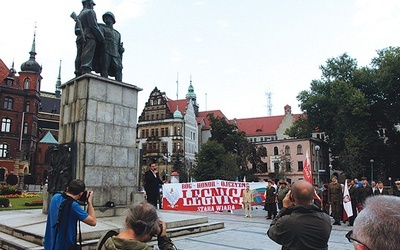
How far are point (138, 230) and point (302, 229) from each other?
1725 millimetres

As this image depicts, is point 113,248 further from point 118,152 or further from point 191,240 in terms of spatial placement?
point 118,152

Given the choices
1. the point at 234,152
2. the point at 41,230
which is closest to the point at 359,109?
the point at 234,152

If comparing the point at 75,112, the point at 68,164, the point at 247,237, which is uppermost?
the point at 75,112

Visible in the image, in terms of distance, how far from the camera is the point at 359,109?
44.0m

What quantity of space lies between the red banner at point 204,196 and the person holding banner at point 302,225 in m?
16.7

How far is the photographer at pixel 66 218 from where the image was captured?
401 cm

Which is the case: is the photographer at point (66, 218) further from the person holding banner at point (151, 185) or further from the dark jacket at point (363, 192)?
the dark jacket at point (363, 192)

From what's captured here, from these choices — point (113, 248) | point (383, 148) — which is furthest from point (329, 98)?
point (113, 248)

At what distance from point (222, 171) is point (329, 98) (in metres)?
19.5

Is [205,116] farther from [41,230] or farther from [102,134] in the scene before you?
[41,230]

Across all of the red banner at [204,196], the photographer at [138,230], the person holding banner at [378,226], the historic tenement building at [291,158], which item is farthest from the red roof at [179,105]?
the person holding banner at [378,226]

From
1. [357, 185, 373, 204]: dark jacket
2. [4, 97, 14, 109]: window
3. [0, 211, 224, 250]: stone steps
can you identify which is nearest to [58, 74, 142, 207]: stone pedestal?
[0, 211, 224, 250]: stone steps

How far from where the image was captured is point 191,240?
8875 millimetres

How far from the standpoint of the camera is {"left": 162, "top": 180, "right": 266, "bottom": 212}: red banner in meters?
20.2
